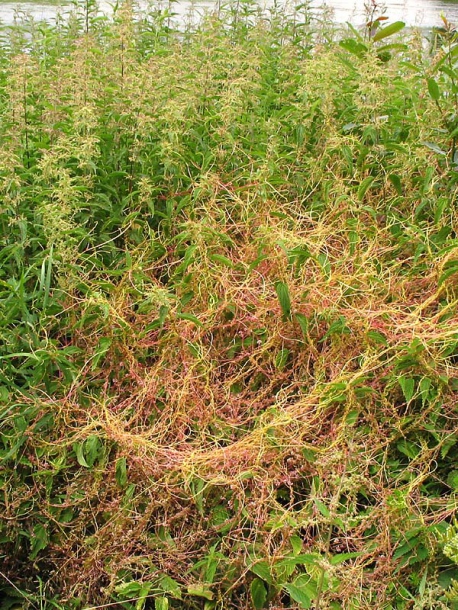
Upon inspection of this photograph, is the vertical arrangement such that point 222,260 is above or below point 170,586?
above

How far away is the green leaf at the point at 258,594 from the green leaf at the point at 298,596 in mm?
114

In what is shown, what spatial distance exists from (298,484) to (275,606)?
46cm

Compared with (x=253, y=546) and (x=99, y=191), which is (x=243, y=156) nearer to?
(x=99, y=191)

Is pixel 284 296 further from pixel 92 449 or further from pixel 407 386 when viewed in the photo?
pixel 92 449

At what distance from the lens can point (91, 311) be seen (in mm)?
2975

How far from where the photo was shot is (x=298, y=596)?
2184 millimetres

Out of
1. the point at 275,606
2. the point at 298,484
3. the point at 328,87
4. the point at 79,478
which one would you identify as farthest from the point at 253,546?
the point at 328,87

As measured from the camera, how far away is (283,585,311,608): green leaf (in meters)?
2.16

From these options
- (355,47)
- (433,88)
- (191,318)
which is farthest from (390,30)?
(191,318)

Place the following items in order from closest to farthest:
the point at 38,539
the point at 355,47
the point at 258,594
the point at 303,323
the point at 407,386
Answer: the point at 258,594 < the point at 38,539 < the point at 407,386 < the point at 303,323 < the point at 355,47

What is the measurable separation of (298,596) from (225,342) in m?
1.16

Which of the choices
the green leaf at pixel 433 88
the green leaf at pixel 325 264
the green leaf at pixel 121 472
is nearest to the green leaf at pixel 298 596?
the green leaf at pixel 121 472

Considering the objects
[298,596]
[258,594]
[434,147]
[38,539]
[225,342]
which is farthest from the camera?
[434,147]

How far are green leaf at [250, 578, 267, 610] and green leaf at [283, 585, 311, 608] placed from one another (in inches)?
4.5
